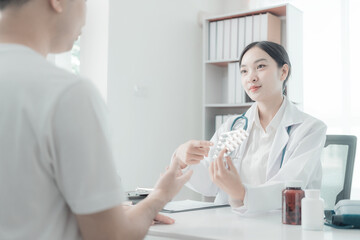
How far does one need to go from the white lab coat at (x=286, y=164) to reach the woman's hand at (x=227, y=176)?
0.16 ft

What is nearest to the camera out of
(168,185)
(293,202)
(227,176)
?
(168,185)

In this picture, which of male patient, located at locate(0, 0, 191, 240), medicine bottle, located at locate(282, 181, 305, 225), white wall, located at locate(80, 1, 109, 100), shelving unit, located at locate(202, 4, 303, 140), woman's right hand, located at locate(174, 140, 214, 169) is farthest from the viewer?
shelving unit, located at locate(202, 4, 303, 140)

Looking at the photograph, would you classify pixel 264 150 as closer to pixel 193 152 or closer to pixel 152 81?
pixel 193 152

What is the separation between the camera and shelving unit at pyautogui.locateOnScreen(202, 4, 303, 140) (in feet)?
11.1

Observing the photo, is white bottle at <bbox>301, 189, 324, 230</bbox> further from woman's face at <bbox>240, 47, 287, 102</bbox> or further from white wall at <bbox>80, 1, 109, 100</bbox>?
white wall at <bbox>80, 1, 109, 100</bbox>

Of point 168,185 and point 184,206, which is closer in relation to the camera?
point 168,185

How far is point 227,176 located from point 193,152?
36cm

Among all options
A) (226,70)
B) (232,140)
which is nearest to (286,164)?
(232,140)

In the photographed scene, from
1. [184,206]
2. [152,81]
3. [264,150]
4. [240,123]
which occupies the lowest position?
[184,206]

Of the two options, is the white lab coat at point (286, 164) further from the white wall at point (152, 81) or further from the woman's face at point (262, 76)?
the white wall at point (152, 81)

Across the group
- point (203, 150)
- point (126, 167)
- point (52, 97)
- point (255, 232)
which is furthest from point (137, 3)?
point (52, 97)

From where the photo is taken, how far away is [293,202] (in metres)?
1.42

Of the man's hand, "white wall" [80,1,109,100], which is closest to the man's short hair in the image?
the man's hand

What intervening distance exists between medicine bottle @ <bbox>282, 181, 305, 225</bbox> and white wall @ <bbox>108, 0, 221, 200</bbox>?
6.19 feet
